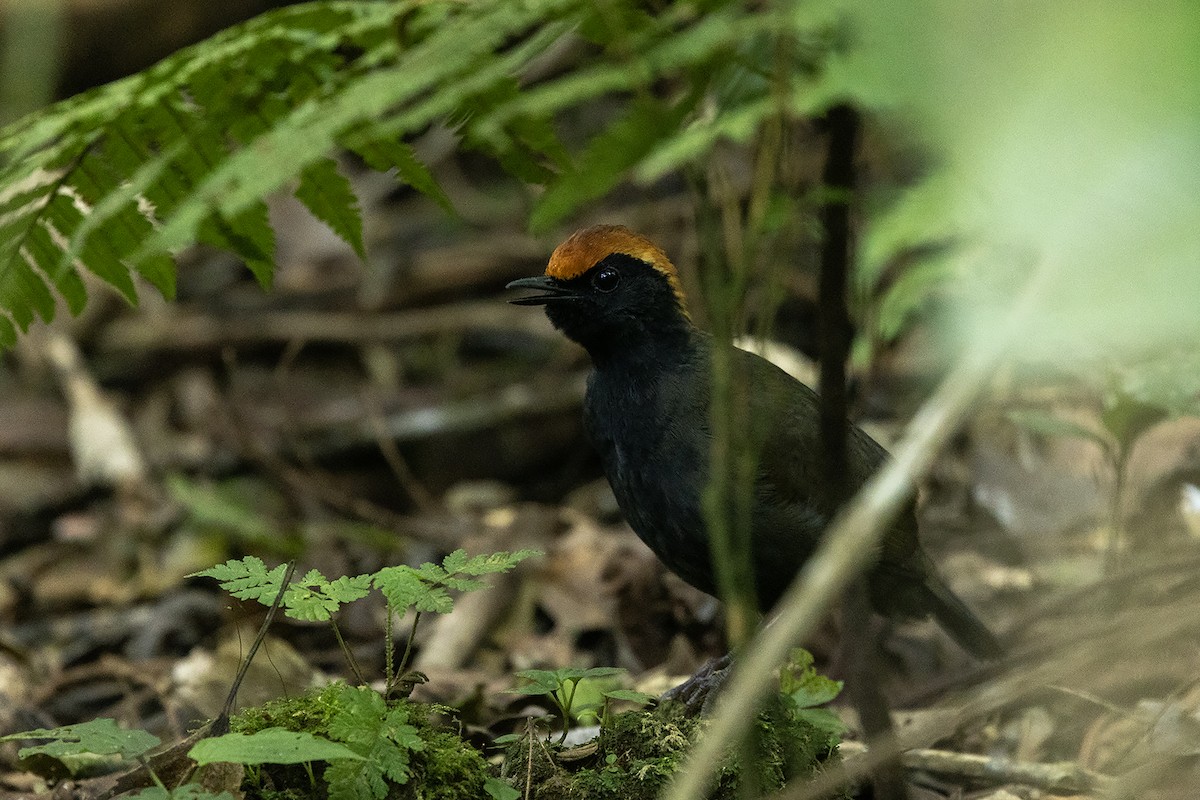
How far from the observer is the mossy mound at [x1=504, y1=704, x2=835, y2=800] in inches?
99.8

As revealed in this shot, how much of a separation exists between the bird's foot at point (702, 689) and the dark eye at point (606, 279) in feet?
3.82

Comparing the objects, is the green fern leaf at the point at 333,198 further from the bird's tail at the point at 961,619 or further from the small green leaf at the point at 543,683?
the bird's tail at the point at 961,619

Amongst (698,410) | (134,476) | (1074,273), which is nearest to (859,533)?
(1074,273)

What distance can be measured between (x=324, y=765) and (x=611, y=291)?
1.70m

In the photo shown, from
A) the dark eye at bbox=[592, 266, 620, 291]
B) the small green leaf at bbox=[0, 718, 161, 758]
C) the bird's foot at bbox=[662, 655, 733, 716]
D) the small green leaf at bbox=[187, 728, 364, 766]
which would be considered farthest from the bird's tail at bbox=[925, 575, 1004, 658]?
the small green leaf at bbox=[0, 718, 161, 758]

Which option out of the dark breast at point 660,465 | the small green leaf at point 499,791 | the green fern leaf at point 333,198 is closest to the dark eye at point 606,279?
the dark breast at point 660,465

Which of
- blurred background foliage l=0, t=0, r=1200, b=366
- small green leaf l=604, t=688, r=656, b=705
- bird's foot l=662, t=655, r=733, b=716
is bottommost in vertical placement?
bird's foot l=662, t=655, r=733, b=716

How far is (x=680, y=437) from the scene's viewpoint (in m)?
3.39

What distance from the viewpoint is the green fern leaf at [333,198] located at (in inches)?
104

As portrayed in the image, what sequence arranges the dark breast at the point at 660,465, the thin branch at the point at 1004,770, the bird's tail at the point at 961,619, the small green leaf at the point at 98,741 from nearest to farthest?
the small green leaf at the point at 98,741, the thin branch at the point at 1004,770, the dark breast at the point at 660,465, the bird's tail at the point at 961,619

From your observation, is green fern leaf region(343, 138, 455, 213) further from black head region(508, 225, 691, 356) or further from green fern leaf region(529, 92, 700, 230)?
black head region(508, 225, 691, 356)

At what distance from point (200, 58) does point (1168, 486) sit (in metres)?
3.84

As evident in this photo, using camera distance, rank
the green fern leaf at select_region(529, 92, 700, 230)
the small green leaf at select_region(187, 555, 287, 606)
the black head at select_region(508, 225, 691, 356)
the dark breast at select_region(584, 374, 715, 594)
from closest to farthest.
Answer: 1. the green fern leaf at select_region(529, 92, 700, 230)
2. the small green leaf at select_region(187, 555, 287, 606)
3. the dark breast at select_region(584, 374, 715, 594)
4. the black head at select_region(508, 225, 691, 356)

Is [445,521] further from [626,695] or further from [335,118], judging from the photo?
[335,118]
